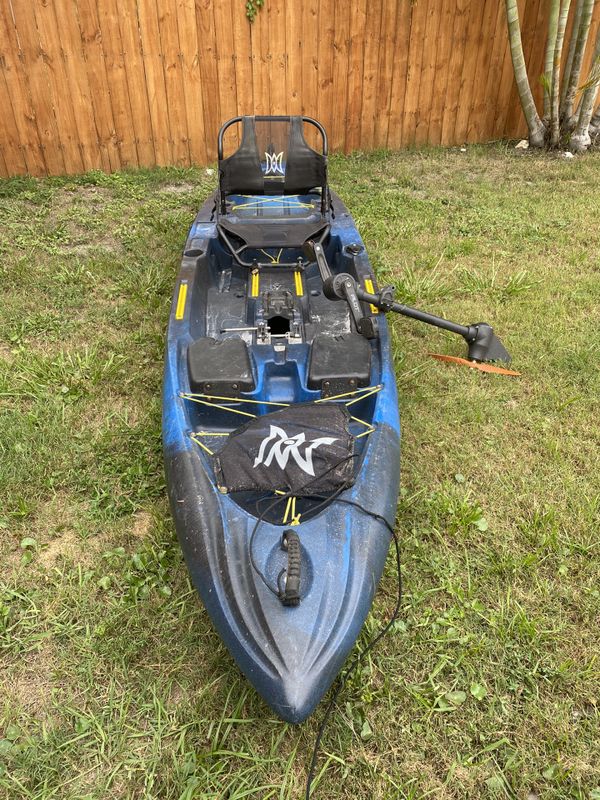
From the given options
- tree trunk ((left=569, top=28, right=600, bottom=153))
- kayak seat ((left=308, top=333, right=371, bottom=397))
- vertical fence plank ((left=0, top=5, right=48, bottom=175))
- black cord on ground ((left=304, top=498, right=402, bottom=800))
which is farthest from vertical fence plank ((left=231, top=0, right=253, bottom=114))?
black cord on ground ((left=304, top=498, right=402, bottom=800))

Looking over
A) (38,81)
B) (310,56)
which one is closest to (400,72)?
(310,56)

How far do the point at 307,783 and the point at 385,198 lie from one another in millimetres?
6070

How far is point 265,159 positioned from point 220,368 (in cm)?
271

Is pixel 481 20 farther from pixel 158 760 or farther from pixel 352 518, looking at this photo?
pixel 158 760

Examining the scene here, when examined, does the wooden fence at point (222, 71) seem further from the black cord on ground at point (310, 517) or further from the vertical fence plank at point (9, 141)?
the black cord on ground at point (310, 517)

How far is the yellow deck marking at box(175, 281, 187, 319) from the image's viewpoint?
12.1 feet

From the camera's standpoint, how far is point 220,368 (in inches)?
124

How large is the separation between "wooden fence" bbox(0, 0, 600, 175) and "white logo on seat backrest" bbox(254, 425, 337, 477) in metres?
6.22

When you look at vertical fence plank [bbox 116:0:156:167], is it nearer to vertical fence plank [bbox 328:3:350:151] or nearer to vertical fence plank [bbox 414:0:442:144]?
vertical fence plank [bbox 328:3:350:151]

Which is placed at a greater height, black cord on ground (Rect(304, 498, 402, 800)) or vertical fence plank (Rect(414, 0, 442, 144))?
vertical fence plank (Rect(414, 0, 442, 144))

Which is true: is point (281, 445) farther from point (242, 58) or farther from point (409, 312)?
point (242, 58)

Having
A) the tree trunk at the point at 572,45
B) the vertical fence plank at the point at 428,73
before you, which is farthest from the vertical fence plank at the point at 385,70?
the tree trunk at the point at 572,45

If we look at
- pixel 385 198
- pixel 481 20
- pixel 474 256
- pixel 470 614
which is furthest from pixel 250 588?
pixel 481 20

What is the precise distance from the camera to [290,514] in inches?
98.0
